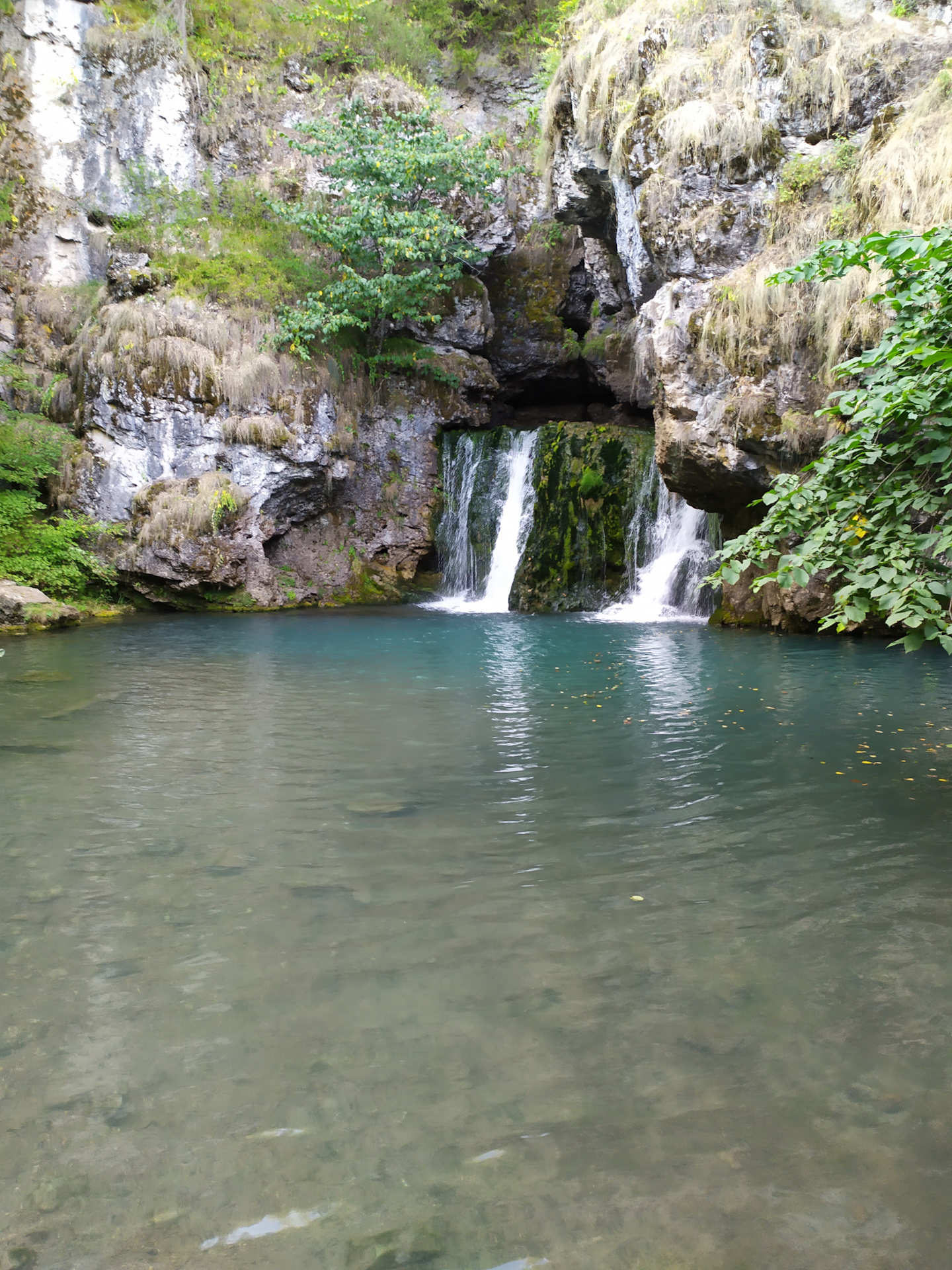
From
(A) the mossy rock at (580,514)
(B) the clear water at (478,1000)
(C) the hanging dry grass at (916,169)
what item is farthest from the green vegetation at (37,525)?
(C) the hanging dry grass at (916,169)

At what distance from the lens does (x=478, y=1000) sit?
294 centimetres

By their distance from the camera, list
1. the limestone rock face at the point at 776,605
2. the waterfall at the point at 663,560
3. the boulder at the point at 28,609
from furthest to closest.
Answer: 1. the waterfall at the point at 663,560
2. the boulder at the point at 28,609
3. the limestone rock face at the point at 776,605

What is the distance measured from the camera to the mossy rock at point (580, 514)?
17344mm

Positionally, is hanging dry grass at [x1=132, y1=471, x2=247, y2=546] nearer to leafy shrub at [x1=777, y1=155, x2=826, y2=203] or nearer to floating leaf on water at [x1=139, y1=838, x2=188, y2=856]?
leafy shrub at [x1=777, y1=155, x2=826, y2=203]

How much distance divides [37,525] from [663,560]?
1226 centimetres

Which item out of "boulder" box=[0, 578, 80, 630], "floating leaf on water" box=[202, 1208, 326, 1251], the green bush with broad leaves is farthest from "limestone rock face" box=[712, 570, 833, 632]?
"boulder" box=[0, 578, 80, 630]

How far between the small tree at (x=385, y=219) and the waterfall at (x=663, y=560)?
662 cm

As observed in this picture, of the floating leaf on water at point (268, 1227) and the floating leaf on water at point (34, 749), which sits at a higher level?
the floating leaf on water at point (34, 749)

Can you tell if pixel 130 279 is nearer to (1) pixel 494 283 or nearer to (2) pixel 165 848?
(1) pixel 494 283

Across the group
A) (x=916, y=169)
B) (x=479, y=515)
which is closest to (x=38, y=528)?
(x=479, y=515)

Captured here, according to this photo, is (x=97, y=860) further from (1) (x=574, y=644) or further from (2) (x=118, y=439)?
(2) (x=118, y=439)

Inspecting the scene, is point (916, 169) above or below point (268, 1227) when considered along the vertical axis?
above

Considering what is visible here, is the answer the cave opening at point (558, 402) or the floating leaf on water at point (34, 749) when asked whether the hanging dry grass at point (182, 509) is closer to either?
the cave opening at point (558, 402)

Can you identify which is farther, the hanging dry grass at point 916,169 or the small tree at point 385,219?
the small tree at point 385,219
